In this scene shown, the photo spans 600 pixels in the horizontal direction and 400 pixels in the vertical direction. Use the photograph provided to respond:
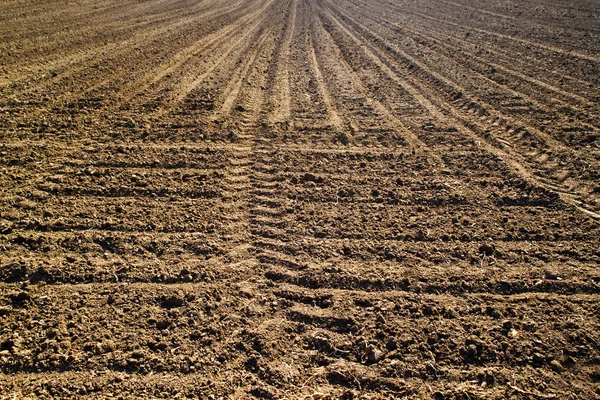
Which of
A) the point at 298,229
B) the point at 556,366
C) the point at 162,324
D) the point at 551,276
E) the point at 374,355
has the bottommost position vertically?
the point at 556,366

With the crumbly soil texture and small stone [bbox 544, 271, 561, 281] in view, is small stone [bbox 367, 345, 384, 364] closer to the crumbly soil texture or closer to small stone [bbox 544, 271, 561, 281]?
the crumbly soil texture

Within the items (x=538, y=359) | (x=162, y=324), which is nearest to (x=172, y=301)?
(x=162, y=324)

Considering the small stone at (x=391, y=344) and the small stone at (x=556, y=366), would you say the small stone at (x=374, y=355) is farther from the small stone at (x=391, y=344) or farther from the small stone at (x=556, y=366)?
the small stone at (x=556, y=366)

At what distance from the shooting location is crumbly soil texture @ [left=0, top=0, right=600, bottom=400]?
10.2 ft

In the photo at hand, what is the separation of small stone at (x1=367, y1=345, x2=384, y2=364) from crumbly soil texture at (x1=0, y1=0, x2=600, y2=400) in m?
0.02

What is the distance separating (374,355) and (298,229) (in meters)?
1.75

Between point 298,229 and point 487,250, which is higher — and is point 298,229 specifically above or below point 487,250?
above

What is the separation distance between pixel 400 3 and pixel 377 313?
1832 centimetres

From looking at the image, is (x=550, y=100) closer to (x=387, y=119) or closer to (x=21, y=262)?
(x=387, y=119)

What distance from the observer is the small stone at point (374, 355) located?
3.14 m

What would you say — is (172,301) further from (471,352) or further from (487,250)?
(487,250)

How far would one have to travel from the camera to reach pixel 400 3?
18.1 m

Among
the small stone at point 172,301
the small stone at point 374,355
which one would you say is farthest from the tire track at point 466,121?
the small stone at point 172,301

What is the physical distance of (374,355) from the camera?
10.4 feet
